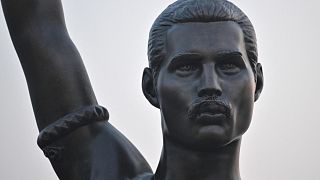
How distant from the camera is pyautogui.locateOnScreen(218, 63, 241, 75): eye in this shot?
14.4 ft

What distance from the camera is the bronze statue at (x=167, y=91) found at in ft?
14.1

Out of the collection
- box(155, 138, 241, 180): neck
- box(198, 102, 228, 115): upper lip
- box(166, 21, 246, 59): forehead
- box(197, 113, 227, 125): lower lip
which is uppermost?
box(166, 21, 246, 59): forehead

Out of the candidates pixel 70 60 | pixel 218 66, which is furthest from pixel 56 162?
pixel 218 66

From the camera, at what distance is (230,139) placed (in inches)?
170

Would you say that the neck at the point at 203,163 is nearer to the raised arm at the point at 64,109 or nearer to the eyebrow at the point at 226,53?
the raised arm at the point at 64,109

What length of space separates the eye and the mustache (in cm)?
24

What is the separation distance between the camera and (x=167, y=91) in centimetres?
438

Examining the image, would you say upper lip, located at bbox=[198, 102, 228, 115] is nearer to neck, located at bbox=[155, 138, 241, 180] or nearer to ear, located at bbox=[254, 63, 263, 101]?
neck, located at bbox=[155, 138, 241, 180]

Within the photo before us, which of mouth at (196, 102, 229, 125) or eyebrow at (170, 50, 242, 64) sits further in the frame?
eyebrow at (170, 50, 242, 64)

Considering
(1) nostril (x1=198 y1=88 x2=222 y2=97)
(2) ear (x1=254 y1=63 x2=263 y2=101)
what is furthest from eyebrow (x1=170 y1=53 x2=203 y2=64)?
(2) ear (x1=254 y1=63 x2=263 y2=101)

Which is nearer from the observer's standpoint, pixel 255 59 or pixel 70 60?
pixel 255 59

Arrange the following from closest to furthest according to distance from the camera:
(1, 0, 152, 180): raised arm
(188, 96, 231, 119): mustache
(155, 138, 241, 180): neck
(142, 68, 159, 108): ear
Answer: (188, 96, 231, 119): mustache < (155, 138, 241, 180): neck < (142, 68, 159, 108): ear < (1, 0, 152, 180): raised arm

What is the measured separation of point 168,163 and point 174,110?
18.1 inches

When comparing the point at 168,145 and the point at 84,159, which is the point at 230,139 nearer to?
the point at 168,145
